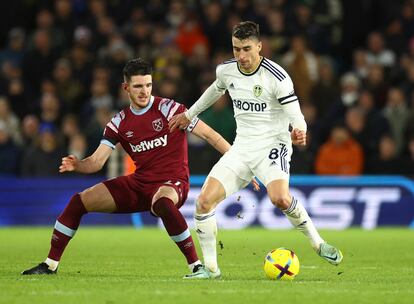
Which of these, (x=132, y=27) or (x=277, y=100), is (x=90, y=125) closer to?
(x=132, y=27)

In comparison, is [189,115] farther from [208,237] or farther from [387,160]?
[387,160]

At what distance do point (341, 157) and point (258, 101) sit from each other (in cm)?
858

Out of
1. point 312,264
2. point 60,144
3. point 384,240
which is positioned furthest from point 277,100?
point 60,144

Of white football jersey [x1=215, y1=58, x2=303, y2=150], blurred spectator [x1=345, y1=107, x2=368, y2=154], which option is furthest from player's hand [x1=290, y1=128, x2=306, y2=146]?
blurred spectator [x1=345, y1=107, x2=368, y2=154]

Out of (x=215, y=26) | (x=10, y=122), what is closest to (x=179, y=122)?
(x=10, y=122)

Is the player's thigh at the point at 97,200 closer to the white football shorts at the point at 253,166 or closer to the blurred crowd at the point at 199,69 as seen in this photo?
the white football shorts at the point at 253,166

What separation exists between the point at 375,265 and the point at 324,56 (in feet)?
33.4

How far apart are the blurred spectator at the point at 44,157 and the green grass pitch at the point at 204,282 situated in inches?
87.7

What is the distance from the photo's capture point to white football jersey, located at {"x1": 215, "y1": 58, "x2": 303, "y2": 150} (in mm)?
9852

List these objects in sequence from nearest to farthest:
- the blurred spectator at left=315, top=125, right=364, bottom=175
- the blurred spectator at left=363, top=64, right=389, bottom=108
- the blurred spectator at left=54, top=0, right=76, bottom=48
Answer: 1. the blurred spectator at left=315, top=125, right=364, bottom=175
2. the blurred spectator at left=363, top=64, right=389, bottom=108
3. the blurred spectator at left=54, top=0, right=76, bottom=48

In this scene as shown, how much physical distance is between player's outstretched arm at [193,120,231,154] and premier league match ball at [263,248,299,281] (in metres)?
1.14

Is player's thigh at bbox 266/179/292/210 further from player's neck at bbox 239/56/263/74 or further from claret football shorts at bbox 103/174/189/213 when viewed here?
player's neck at bbox 239/56/263/74

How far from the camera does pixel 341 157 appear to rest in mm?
18281

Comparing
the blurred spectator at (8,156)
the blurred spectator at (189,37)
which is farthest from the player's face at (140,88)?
the blurred spectator at (189,37)
